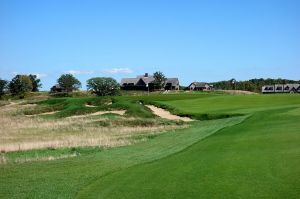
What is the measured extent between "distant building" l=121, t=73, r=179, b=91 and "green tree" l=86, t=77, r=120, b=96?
2083cm

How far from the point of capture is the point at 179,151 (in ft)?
74.4

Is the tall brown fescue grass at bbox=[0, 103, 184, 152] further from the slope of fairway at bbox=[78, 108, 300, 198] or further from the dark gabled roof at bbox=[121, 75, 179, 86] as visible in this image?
the dark gabled roof at bbox=[121, 75, 179, 86]

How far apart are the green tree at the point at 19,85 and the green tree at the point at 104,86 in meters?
28.7

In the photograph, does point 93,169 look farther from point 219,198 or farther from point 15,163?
point 219,198

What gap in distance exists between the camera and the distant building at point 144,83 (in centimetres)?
15900

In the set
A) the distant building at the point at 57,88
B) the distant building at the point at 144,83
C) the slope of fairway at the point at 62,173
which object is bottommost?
the slope of fairway at the point at 62,173

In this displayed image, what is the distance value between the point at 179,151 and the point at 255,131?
24.3ft

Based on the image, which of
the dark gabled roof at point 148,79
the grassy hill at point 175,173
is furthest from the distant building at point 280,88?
the grassy hill at point 175,173

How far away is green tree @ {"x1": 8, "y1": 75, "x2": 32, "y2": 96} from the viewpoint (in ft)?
525

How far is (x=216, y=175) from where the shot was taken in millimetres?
15344

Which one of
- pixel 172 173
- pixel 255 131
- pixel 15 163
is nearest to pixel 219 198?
pixel 172 173

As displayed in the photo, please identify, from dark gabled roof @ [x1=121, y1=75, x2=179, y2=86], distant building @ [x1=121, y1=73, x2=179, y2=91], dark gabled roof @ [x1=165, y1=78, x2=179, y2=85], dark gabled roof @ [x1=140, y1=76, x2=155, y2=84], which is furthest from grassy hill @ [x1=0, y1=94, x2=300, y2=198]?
dark gabled roof @ [x1=165, y1=78, x2=179, y2=85]

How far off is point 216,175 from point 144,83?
144 meters

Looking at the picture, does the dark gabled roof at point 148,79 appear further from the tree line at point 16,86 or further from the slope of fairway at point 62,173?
the slope of fairway at point 62,173
